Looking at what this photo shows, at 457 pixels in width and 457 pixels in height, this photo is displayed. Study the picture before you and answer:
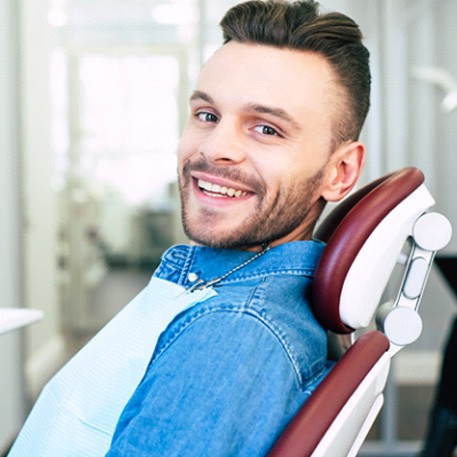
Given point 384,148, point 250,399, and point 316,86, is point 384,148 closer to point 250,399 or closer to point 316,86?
point 316,86

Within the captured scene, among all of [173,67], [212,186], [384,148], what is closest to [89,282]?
[173,67]

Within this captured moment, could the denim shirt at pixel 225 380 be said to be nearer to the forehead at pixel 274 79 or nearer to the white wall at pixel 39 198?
the forehead at pixel 274 79

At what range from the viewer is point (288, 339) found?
0.76 meters

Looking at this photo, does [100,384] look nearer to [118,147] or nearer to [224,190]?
[224,190]

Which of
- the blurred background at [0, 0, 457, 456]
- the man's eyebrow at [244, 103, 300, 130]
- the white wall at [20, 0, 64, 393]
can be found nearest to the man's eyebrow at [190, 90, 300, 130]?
the man's eyebrow at [244, 103, 300, 130]

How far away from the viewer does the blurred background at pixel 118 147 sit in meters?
2.83

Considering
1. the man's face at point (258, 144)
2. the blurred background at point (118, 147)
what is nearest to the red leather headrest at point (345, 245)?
the man's face at point (258, 144)

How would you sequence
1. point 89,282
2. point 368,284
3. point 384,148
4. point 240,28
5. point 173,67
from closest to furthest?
point 368,284 → point 240,28 → point 384,148 → point 173,67 → point 89,282

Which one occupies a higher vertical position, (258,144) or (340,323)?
(258,144)

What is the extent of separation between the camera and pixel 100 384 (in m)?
0.85

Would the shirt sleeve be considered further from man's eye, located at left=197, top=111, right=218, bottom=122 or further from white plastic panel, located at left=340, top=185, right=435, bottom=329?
man's eye, located at left=197, top=111, right=218, bottom=122

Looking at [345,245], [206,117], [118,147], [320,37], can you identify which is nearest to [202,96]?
[206,117]

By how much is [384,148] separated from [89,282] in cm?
193

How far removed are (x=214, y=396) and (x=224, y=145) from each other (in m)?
0.36
